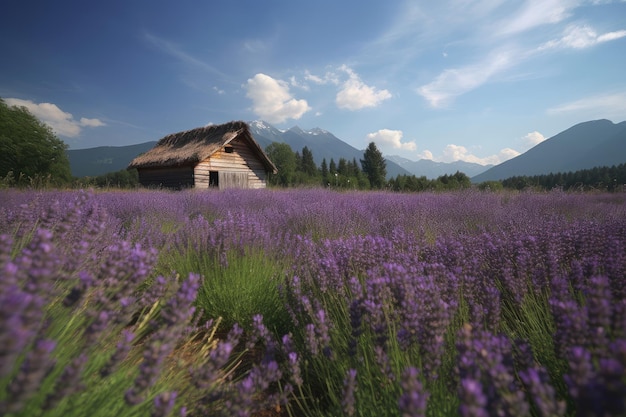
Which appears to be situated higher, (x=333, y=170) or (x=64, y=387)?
(x=333, y=170)

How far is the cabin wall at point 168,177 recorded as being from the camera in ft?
44.9

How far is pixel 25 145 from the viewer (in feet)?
86.5

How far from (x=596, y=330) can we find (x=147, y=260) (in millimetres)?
1232

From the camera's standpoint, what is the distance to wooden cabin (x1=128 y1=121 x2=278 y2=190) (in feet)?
44.1

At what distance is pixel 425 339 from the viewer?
0.98 metres

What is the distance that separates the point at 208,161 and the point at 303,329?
13.3 metres

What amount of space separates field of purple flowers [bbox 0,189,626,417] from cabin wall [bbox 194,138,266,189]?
1120 cm

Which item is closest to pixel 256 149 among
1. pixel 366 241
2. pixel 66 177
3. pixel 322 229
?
pixel 322 229

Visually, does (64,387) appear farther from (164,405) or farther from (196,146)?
(196,146)

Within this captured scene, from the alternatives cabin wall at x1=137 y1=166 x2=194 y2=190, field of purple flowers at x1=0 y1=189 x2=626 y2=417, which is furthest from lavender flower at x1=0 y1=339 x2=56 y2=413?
cabin wall at x1=137 y1=166 x2=194 y2=190

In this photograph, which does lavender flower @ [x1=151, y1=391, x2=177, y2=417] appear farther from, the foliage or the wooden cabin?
the wooden cabin

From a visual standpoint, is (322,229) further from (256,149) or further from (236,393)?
(256,149)

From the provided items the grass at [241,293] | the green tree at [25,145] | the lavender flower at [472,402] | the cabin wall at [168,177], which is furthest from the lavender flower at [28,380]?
the green tree at [25,145]

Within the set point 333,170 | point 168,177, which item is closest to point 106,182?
point 168,177
